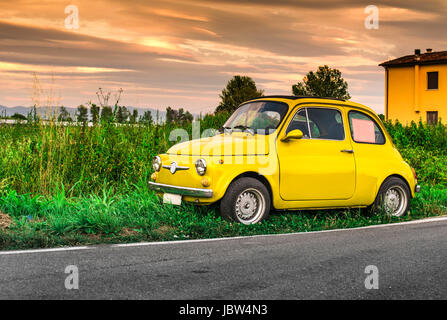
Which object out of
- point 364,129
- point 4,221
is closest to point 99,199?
point 4,221

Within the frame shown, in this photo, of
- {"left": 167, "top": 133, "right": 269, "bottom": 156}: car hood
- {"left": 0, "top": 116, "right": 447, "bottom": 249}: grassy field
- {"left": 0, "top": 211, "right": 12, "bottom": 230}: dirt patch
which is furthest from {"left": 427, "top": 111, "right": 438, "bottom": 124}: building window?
{"left": 0, "top": 211, "right": 12, "bottom": 230}: dirt patch

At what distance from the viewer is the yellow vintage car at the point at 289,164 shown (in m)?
8.12

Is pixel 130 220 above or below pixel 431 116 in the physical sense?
below

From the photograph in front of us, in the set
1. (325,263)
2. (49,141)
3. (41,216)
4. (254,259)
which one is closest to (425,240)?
(325,263)

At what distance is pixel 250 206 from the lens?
325 inches

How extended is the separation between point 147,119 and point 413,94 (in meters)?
37.6

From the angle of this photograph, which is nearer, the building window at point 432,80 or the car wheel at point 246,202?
the car wheel at point 246,202

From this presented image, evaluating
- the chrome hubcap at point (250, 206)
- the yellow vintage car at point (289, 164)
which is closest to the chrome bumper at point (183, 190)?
the yellow vintage car at point (289, 164)

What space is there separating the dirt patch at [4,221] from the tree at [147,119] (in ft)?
15.5

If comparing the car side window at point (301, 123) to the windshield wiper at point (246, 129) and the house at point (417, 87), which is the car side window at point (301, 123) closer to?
the windshield wiper at point (246, 129)

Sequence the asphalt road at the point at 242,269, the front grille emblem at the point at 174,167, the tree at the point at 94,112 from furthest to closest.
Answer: the tree at the point at 94,112 < the front grille emblem at the point at 174,167 < the asphalt road at the point at 242,269

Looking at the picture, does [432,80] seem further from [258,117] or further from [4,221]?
[4,221]
